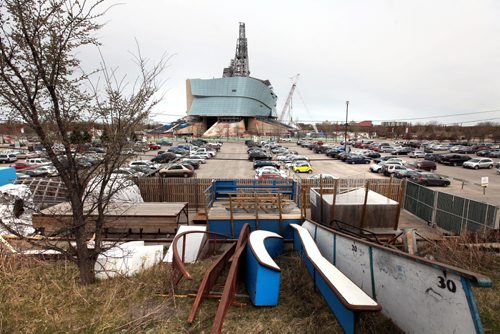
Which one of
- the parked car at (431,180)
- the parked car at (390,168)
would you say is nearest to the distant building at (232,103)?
the parked car at (390,168)

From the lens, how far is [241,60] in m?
126

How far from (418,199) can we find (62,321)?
15850mm

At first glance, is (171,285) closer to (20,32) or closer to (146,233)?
(20,32)

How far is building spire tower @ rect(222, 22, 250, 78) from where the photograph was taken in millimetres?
123500

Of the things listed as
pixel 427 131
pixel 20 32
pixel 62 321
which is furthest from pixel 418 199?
pixel 427 131

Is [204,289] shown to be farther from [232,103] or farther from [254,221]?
[232,103]

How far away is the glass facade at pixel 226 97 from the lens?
4710 inches

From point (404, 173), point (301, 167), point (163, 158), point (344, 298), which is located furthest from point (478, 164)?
point (163, 158)

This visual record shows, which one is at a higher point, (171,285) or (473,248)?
(171,285)

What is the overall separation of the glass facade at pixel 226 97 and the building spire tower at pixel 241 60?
8633mm

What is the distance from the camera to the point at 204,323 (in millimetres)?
3908

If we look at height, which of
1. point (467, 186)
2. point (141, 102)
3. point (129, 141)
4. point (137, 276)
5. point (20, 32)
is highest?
point (20, 32)

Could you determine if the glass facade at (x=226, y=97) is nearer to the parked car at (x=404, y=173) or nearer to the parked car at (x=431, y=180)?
the parked car at (x=404, y=173)

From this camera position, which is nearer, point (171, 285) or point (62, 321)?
point (62, 321)
